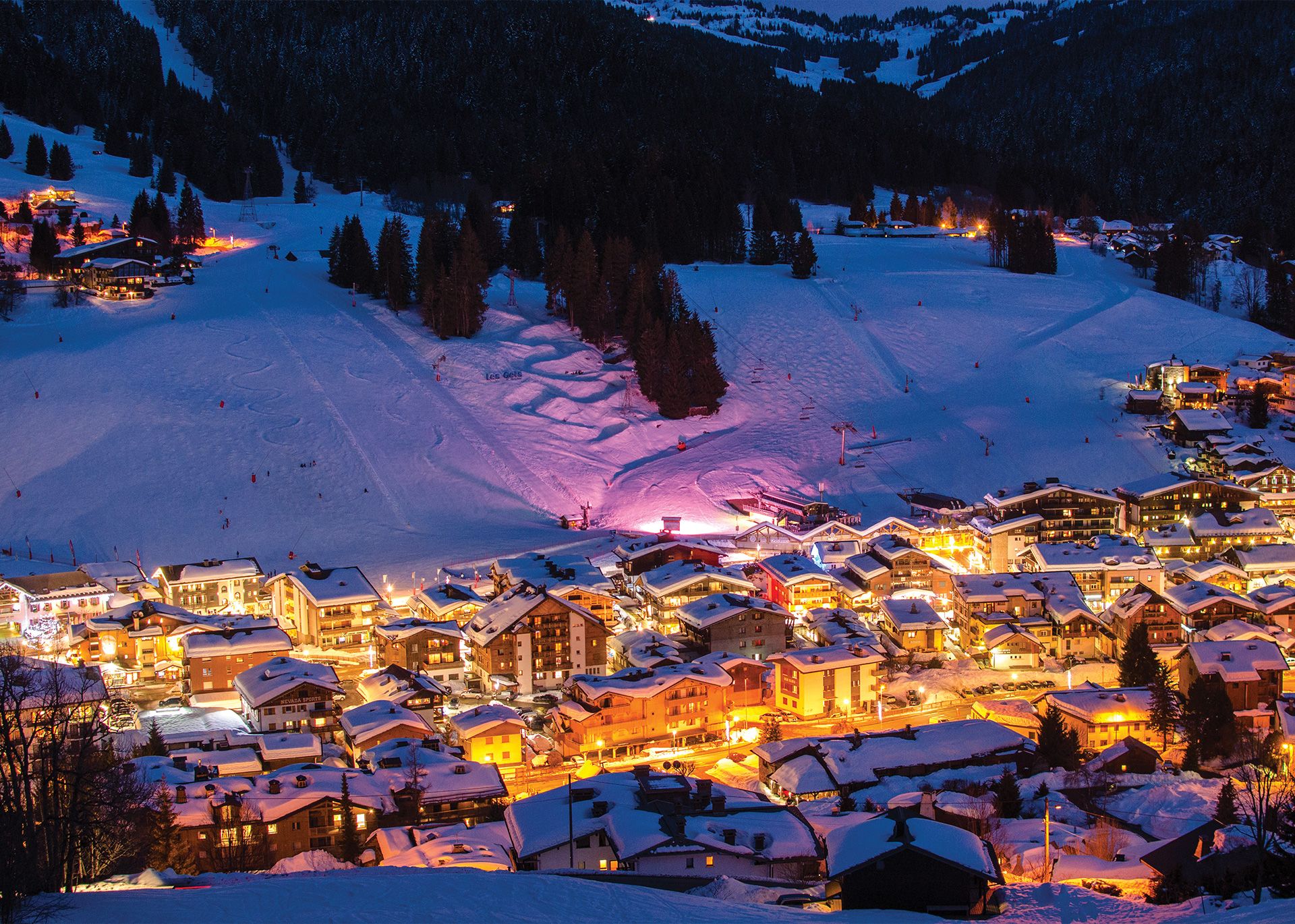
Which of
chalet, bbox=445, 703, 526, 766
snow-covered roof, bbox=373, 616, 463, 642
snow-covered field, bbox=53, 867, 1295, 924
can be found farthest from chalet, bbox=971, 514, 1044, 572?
snow-covered field, bbox=53, 867, 1295, 924

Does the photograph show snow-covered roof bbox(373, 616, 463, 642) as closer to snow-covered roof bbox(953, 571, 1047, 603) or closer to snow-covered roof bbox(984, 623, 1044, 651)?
snow-covered roof bbox(984, 623, 1044, 651)

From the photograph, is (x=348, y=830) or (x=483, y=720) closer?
(x=348, y=830)

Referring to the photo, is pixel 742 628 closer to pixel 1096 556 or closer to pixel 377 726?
pixel 377 726

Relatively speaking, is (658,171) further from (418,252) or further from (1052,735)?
(1052,735)

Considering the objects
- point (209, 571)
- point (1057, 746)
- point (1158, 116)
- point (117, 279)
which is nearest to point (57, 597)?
point (209, 571)

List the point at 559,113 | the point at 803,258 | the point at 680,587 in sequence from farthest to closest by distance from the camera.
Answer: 1. the point at 559,113
2. the point at 803,258
3. the point at 680,587

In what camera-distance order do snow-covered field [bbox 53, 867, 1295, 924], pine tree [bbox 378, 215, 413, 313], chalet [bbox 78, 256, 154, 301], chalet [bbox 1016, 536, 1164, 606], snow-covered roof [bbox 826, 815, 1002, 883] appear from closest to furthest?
snow-covered field [bbox 53, 867, 1295, 924] → snow-covered roof [bbox 826, 815, 1002, 883] → chalet [bbox 1016, 536, 1164, 606] → chalet [bbox 78, 256, 154, 301] → pine tree [bbox 378, 215, 413, 313]

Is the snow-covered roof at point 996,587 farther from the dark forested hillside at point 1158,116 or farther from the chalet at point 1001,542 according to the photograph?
the dark forested hillside at point 1158,116

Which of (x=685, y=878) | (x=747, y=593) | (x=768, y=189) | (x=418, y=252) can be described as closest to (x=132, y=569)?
(x=747, y=593)
